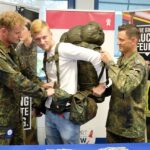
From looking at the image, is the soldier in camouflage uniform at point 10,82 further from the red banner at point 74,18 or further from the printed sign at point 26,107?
the red banner at point 74,18

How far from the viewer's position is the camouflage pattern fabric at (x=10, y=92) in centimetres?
202

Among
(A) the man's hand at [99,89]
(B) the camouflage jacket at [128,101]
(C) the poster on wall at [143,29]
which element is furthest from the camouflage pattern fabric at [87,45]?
(C) the poster on wall at [143,29]

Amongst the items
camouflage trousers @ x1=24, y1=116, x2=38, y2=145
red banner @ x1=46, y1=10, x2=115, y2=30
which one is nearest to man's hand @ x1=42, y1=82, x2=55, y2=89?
camouflage trousers @ x1=24, y1=116, x2=38, y2=145

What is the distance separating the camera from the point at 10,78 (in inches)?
79.1

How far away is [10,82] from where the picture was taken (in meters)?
2.03

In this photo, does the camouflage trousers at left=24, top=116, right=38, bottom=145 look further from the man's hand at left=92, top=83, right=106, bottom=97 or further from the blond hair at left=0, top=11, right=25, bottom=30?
the blond hair at left=0, top=11, right=25, bottom=30

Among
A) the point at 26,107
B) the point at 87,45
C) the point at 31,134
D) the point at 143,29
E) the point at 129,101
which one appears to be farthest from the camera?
the point at 143,29

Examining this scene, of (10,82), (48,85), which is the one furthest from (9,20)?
(48,85)

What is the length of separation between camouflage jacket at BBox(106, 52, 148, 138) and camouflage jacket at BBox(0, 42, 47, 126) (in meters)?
0.53

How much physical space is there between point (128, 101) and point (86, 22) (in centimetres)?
162

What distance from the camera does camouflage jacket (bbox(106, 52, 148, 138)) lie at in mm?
2100

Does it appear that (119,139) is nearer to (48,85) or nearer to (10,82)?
(48,85)

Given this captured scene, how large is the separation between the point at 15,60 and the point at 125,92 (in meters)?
0.80

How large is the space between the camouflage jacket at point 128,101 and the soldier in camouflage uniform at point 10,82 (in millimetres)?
491
